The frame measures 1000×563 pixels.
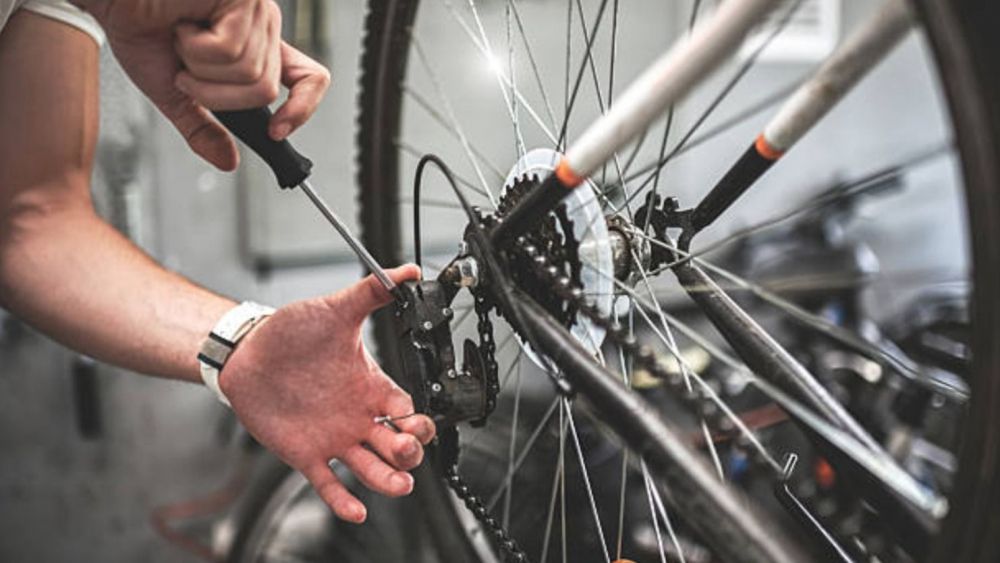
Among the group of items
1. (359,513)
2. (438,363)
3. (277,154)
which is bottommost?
(359,513)

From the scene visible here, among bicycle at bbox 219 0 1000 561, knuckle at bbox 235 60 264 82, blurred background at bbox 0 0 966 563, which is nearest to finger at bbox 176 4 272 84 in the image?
knuckle at bbox 235 60 264 82

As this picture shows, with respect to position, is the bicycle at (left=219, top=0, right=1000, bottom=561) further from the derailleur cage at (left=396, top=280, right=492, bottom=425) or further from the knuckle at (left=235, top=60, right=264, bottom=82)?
the knuckle at (left=235, top=60, right=264, bottom=82)

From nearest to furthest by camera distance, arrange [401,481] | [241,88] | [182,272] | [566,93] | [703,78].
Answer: [703,78], [241,88], [401,481], [566,93], [182,272]

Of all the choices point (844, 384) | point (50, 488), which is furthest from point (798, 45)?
point (50, 488)

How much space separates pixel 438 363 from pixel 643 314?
0.42 ft

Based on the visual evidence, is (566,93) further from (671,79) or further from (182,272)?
(182,272)

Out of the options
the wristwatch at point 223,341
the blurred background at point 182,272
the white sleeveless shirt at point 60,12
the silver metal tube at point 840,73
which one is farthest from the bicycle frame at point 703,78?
the blurred background at point 182,272

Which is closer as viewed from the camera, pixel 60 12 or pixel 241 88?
pixel 241 88

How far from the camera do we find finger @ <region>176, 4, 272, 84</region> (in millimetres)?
465

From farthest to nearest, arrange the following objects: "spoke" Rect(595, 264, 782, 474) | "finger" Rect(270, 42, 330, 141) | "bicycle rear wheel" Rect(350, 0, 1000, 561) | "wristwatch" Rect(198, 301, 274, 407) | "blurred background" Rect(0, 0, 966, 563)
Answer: "blurred background" Rect(0, 0, 966, 563)
"wristwatch" Rect(198, 301, 274, 407)
"finger" Rect(270, 42, 330, 141)
"spoke" Rect(595, 264, 782, 474)
"bicycle rear wheel" Rect(350, 0, 1000, 561)

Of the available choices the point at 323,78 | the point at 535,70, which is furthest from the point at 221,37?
the point at 535,70

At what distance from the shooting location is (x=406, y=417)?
580 millimetres

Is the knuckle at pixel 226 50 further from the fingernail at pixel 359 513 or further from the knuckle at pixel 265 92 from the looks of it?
the fingernail at pixel 359 513

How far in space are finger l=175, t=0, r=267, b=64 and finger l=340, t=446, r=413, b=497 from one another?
27 centimetres
